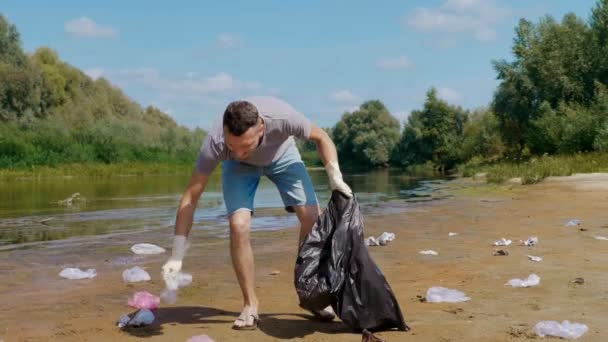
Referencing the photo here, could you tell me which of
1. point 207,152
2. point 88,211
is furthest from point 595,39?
point 207,152

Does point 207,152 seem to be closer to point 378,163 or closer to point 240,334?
point 240,334

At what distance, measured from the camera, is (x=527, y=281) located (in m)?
5.39

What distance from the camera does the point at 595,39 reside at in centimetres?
4022

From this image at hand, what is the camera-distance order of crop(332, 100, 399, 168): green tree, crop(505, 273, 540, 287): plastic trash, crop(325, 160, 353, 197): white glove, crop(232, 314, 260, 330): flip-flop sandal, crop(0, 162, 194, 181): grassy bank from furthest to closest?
crop(332, 100, 399, 168): green tree → crop(0, 162, 194, 181): grassy bank → crop(505, 273, 540, 287): plastic trash → crop(325, 160, 353, 197): white glove → crop(232, 314, 260, 330): flip-flop sandal

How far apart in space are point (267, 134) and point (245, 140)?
27 cm

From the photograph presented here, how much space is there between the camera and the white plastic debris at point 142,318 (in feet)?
15.0

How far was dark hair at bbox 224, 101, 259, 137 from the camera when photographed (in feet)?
13.7

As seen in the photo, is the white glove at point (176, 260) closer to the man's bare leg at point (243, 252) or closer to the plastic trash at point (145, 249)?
the man's bare leg at point (243, 252)

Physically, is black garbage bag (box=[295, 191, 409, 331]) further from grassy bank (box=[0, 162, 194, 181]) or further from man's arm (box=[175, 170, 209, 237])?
grassy bank (box=[0, 162, 194, 181])

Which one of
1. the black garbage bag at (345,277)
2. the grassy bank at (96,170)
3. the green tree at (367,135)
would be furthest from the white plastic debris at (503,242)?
the green tree at (367,135)

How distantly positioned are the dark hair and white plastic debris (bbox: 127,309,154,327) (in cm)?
149

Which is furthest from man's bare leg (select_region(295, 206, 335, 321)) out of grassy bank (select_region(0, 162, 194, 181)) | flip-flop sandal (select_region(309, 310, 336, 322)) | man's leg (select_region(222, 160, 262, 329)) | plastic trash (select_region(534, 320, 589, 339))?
grassy bank (select_region(0, 162, 194, 181))

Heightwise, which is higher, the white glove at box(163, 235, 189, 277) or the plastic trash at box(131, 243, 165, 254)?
the white glove at box(163, 235, 189, 277)

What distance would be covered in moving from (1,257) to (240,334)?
5285mm
